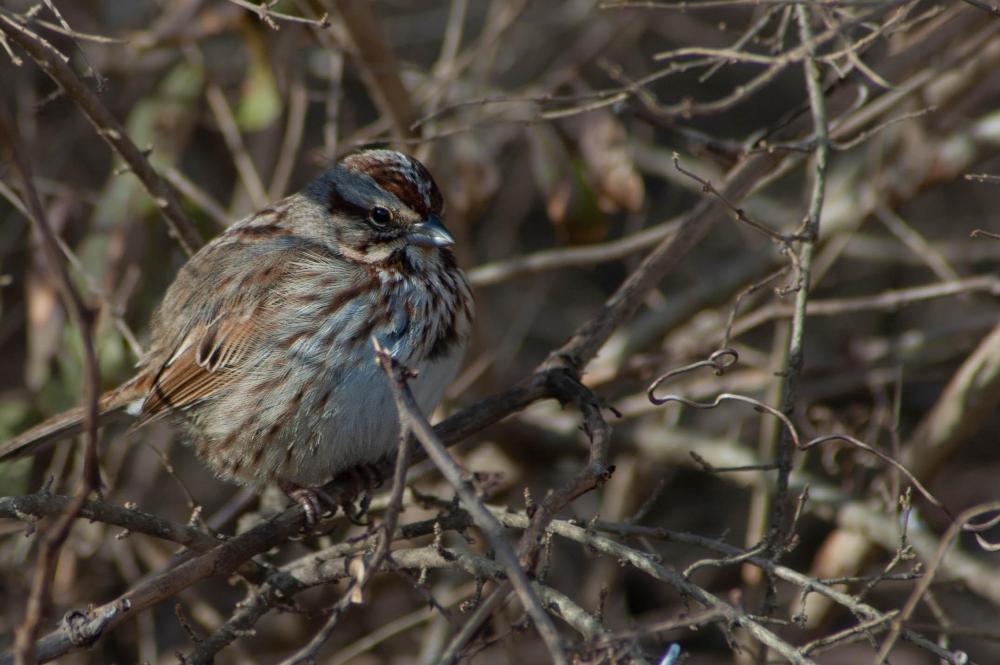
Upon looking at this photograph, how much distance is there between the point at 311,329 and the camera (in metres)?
3.27

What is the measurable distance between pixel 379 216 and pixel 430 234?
0.17 meters

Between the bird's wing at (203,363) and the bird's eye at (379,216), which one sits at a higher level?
the bird's eye at (379,216)

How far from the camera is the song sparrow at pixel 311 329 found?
324 cm

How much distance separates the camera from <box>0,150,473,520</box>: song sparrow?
324cm

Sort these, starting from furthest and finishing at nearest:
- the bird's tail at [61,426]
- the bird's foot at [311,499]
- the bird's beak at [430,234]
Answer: the bird's tail at [61,426] < the bird's beak at [430,234] < the bird's foot at [311,499]

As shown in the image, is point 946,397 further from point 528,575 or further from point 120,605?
point 120,605

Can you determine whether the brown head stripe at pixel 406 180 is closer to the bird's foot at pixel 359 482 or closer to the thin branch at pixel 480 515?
the bird's foot at pixel 359 482

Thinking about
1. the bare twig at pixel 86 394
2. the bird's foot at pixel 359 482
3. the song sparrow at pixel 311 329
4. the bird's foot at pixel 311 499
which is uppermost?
the bare twig at pixel 86 394

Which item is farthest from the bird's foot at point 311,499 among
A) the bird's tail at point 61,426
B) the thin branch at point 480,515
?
the thin branch at point 480,515

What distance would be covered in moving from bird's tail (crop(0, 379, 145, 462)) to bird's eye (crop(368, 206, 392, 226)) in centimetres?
90

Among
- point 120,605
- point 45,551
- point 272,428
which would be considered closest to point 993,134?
point 272,428

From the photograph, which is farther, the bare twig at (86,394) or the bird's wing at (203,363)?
the bird's wing at (203,363)

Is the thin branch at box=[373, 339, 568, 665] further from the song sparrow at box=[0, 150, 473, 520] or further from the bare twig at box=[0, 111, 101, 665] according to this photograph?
the song sparrow at box=[0, 150, 473, 520]

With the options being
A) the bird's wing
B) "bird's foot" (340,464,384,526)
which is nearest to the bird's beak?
the bird's wing
